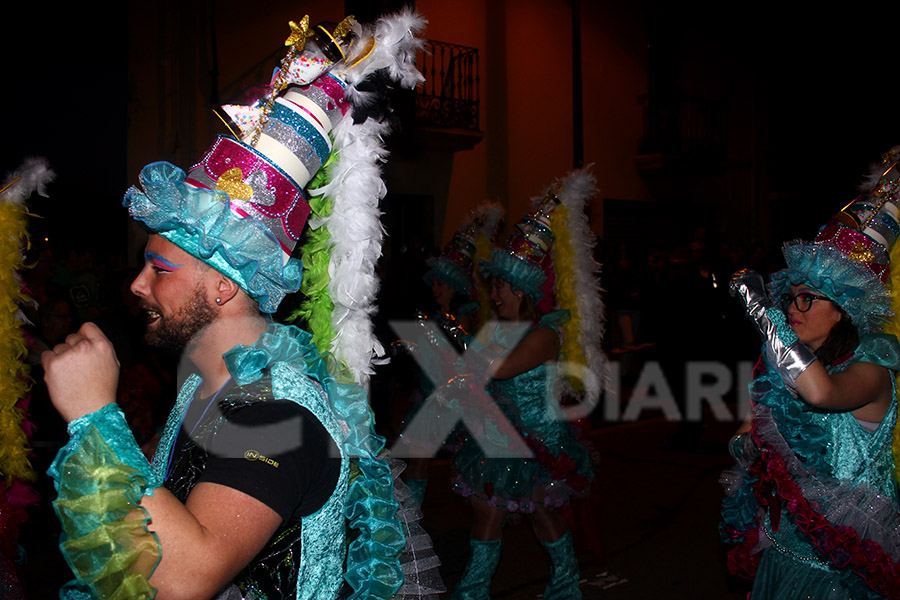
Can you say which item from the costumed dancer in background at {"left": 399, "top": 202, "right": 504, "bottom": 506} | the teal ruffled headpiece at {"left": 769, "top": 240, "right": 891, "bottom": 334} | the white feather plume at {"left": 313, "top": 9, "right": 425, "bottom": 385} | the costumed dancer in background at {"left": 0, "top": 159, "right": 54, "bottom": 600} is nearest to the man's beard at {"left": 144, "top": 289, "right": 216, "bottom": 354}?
the white feather plume at {"left": 313, "top": 9, "right": 425, "bottom": 385}

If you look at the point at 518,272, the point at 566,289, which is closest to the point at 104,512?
the point at 518,272

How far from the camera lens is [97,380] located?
164cm

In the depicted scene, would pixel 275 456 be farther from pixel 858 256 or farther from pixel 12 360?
pixel 858 256

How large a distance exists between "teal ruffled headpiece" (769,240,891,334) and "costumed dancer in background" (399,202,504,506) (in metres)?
2.67

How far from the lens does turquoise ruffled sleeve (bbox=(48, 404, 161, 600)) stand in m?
1.49

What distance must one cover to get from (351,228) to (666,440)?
761 centimetres

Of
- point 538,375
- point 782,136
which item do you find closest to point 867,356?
point 538,375

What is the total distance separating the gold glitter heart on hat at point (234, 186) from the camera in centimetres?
197

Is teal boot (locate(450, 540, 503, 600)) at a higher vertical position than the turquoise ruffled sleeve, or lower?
lower

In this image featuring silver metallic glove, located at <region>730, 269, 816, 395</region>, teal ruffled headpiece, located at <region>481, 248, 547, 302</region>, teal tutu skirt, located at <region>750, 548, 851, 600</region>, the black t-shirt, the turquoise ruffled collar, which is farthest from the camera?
teal ruffled headpiece, located at <region>481, 248, 547, 302</region>

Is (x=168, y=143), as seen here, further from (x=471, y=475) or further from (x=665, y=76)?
(x=665, y=76)

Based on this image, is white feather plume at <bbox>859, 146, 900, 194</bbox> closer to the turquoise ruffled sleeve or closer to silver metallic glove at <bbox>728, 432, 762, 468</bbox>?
silver metallic glove at <bbox>728, 432, 762, 468</bbox>

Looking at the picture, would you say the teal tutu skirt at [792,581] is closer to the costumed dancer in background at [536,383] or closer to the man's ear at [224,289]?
the costumed dancer in background at [536,383]

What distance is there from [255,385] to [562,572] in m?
3.03
